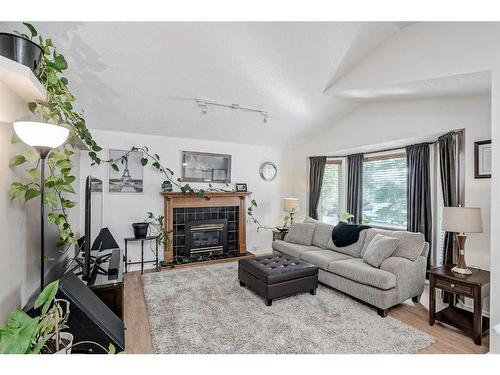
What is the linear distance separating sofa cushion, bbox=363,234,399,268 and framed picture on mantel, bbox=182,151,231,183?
10.0ft

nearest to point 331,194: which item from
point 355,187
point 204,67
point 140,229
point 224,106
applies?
point 355,187

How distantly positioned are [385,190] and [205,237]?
3.51 meters

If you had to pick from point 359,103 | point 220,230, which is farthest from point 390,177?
point 220,230

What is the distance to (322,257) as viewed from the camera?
354 centimetres

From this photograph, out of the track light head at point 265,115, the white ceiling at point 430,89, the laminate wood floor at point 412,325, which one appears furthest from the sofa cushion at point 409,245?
the track light head at point 265,115

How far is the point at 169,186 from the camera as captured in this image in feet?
15.0

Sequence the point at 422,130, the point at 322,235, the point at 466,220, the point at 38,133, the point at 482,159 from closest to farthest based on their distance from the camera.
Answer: the point at 38,133, the point at 466,220, the point at 482,159, the point at 422,130, the point at 322,235

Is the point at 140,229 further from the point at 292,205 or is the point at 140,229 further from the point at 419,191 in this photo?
the point at 419,191

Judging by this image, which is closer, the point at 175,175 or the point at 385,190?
the point at 385,190

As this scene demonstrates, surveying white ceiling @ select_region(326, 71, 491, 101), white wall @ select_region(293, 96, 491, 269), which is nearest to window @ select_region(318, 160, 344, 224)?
white wall @ select_region(293, 96, 491, 269)

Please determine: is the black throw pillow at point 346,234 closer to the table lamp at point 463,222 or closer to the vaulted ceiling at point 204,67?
the table lamp at point 463,222

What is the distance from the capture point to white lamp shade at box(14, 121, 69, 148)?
108cm

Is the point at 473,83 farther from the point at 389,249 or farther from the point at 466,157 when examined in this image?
the point at 389,249
